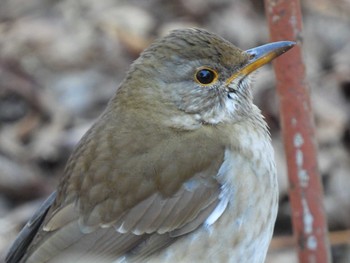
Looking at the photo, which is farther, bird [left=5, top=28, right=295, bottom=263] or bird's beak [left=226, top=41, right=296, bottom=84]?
bird [left=5, top=28, right=295, bottom=263]

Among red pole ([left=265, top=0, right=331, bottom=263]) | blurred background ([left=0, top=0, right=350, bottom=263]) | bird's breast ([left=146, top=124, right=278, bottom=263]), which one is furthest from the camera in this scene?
blurred background ([left=0, top=0, right=350, bottom=263])

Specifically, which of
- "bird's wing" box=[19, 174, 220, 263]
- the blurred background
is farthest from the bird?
the blurred background

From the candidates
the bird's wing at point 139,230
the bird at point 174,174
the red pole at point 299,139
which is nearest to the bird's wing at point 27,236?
the bird at point 174,174

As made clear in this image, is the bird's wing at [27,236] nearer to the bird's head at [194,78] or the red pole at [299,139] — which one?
the bird's head at [194,78]

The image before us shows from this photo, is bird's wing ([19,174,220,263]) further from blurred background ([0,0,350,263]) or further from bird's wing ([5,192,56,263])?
blurred background ([0,0,350,263])

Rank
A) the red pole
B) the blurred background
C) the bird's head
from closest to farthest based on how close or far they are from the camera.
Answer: the red pole
the bird's head
the blurred background

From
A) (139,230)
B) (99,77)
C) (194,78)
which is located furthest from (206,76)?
(99,77)
